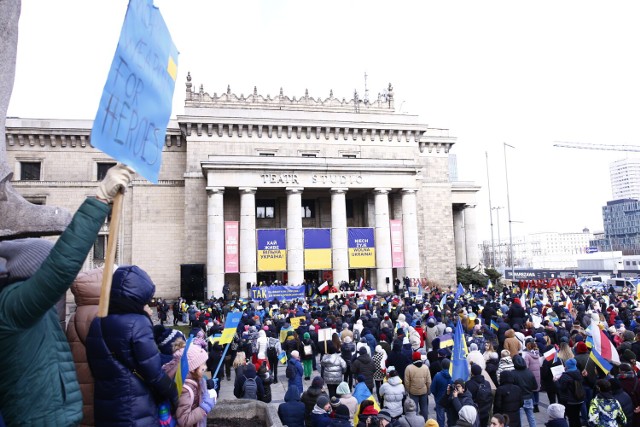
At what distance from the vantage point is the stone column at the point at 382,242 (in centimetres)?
3675

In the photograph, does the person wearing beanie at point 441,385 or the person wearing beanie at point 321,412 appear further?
the person wearing beanie at point 441,385

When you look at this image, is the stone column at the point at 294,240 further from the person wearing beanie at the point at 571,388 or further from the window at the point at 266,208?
the person wearing beanie at the point at 571,388

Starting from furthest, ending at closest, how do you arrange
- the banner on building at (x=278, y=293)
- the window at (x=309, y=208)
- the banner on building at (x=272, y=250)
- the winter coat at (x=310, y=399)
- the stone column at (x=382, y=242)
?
the window at (x=309, y=208) → the stone column at (x=382, y=242) → the banner on building at (x=272, y=250) → the banner on building at (x=278, y=293) → the winter coat at (x=310, y=399)

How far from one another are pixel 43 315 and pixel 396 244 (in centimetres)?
3555

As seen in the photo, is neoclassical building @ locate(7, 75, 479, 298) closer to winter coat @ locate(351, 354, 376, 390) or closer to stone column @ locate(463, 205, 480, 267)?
stone column @ locate(463, 205, 480, 267)

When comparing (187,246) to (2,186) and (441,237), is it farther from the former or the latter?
(2,186)

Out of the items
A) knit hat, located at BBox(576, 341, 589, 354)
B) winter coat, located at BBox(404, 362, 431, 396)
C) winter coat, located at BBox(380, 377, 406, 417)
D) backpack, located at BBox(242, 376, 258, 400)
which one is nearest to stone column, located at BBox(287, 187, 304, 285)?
backpack, located at BBox(242, 376, 258, 400)

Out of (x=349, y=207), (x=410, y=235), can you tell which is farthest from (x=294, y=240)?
(x=410, y=235)

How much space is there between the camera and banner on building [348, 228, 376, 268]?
36594mm

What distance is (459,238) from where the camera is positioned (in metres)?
50.3

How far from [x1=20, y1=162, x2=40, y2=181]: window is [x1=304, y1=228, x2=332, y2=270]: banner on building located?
23960mm

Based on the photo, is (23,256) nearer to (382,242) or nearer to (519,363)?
(519,363)

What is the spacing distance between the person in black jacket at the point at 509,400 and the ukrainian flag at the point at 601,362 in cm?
207

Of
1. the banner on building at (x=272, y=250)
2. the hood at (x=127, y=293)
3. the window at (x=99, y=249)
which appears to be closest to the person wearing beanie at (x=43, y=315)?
the hood at (x=127, y=293)
